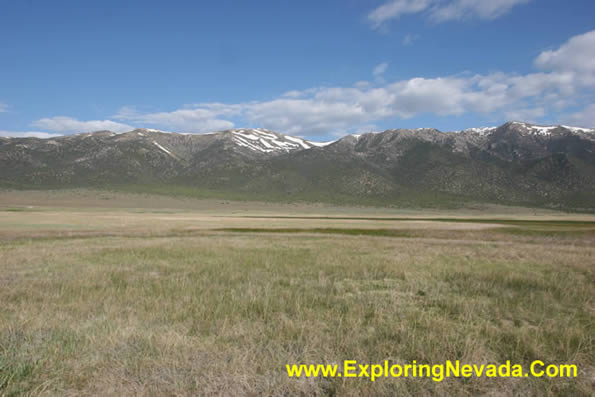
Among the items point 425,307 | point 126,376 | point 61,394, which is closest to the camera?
point 61,394

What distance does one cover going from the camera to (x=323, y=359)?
5.92 metres

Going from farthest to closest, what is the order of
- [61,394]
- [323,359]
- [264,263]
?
1. [264,263]
2. [323,359]
3. [61,394]

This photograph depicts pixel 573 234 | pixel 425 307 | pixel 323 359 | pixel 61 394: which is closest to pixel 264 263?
pixel 425 307

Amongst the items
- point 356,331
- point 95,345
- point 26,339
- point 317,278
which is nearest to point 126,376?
point 95,345

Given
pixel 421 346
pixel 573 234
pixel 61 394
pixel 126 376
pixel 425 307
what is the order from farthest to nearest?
pixel 573 234, pixel 425 307, pixel 421 346, pixel 126 376, pixel 61 394

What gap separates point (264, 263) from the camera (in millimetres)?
16516

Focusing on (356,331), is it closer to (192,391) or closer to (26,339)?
(192,391)

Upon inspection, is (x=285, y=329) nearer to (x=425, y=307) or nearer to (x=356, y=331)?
(x=356, y=331)

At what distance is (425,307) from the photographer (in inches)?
370

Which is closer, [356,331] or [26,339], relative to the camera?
[26,339]

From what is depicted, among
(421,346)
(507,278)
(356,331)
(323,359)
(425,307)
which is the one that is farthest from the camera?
(507,278)

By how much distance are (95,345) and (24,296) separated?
5.49 meters

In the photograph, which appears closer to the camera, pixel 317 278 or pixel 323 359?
pixel 323 359

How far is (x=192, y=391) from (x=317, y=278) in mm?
8674
